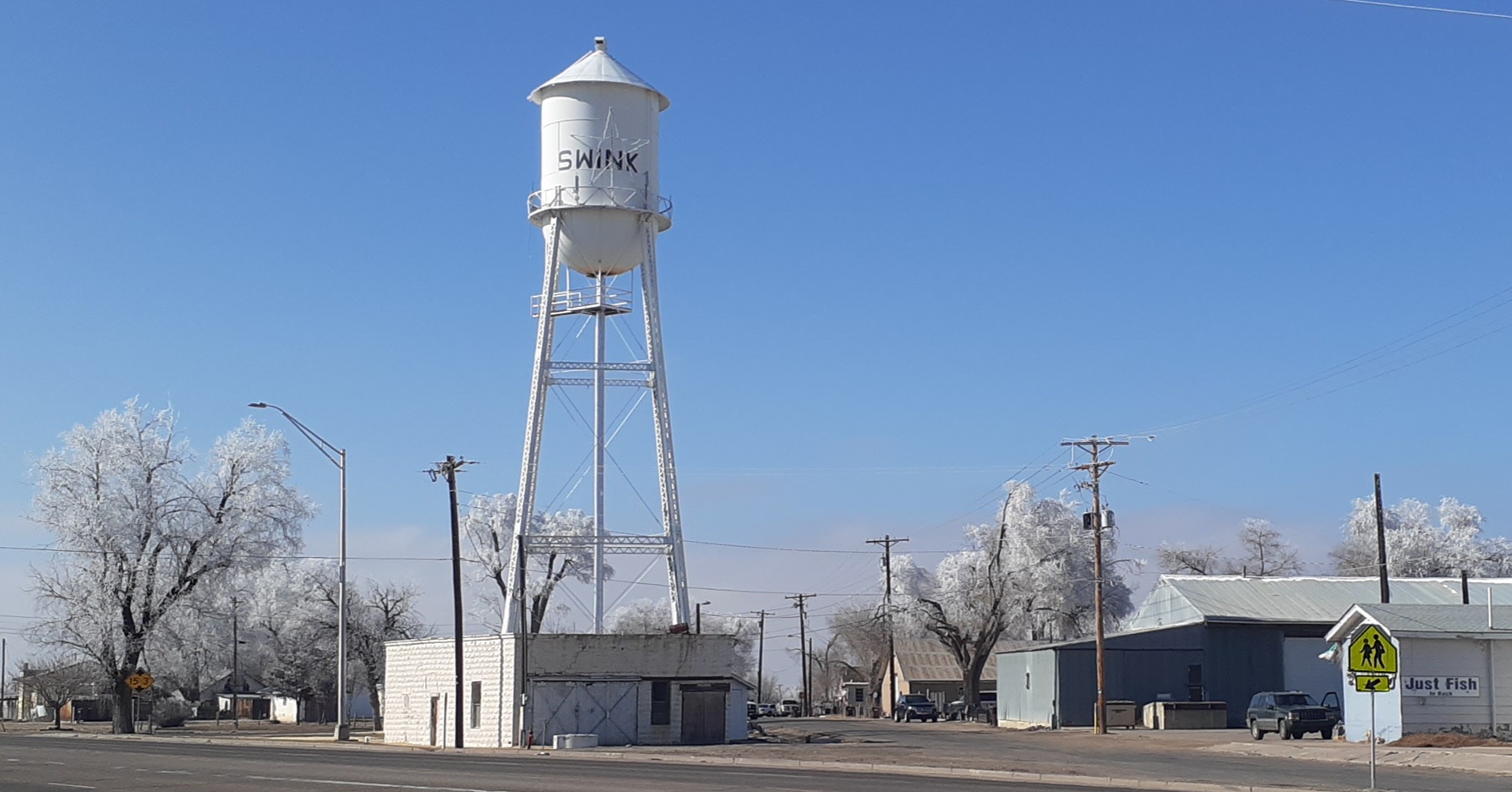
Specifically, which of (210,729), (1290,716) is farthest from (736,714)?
(210,729)

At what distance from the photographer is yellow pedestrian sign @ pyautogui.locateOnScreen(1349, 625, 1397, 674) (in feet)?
86.3

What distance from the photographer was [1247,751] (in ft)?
133

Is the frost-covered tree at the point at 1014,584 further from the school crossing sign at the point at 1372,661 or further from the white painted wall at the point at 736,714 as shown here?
the school crossing sign at the point at 1372,661

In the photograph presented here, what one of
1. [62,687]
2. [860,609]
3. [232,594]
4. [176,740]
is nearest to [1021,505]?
[860,609]

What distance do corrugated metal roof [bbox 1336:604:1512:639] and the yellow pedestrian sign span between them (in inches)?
659

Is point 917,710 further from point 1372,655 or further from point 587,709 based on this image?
point 1372,655

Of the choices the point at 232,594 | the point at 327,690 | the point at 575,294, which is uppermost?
the point at 575,294

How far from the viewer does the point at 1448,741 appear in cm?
3931

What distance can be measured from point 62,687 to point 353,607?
1669 centimetres

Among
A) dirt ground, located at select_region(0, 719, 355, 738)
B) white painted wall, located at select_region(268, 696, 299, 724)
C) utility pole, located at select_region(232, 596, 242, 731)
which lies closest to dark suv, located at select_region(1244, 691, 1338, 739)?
dirt ground, located at select_region(0, 719, 355, 738)

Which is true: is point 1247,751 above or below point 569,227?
below

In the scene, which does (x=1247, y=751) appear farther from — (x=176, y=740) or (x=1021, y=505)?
(x=1021, y=505)

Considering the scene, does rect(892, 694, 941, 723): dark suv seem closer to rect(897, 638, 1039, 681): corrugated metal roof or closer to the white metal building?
rect(897, 638, 1039, 681): corrugated metal roof

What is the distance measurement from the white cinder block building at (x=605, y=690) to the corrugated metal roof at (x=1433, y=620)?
19.0m
